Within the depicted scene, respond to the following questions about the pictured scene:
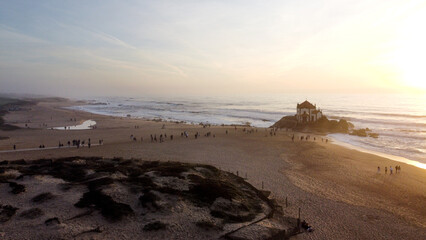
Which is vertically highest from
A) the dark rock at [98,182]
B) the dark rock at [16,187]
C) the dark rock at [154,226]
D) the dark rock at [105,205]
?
the dark rock at [98,182]

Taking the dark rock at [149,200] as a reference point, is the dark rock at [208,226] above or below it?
below

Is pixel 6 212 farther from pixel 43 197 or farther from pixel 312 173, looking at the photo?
pixel 312 173

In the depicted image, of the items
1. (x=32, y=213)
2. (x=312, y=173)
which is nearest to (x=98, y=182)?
(x=32, y=213)

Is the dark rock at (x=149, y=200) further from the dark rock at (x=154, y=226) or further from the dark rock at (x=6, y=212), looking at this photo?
the dark rock at (x=6, y=212)

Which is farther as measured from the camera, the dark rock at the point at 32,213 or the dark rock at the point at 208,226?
the dark rock at the point at 32,213

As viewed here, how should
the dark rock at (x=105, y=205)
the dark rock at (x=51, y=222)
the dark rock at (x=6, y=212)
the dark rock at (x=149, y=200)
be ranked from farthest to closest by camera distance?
1. the dark rock at (x=149, y=200)
2. the dark rock at (x=105, y=205)
3. the dark rock at (x=6, y=212)
4. the dark rock at (x=51, y=222)

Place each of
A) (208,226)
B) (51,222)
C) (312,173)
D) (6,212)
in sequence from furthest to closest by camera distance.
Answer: (312,173)
(6,212)
(208,226)
(51,222)

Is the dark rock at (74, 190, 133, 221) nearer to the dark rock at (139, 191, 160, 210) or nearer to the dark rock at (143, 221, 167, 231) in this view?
the dark rock at (139, 191, 160, 210)

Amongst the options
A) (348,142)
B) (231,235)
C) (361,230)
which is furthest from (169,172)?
(348,142)

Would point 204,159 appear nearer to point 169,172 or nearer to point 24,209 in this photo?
point 169,172

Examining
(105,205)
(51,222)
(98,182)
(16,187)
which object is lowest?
(51,222)

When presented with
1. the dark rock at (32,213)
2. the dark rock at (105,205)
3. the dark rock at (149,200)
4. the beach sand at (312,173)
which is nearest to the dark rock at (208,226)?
the dark rock at (149,200)
